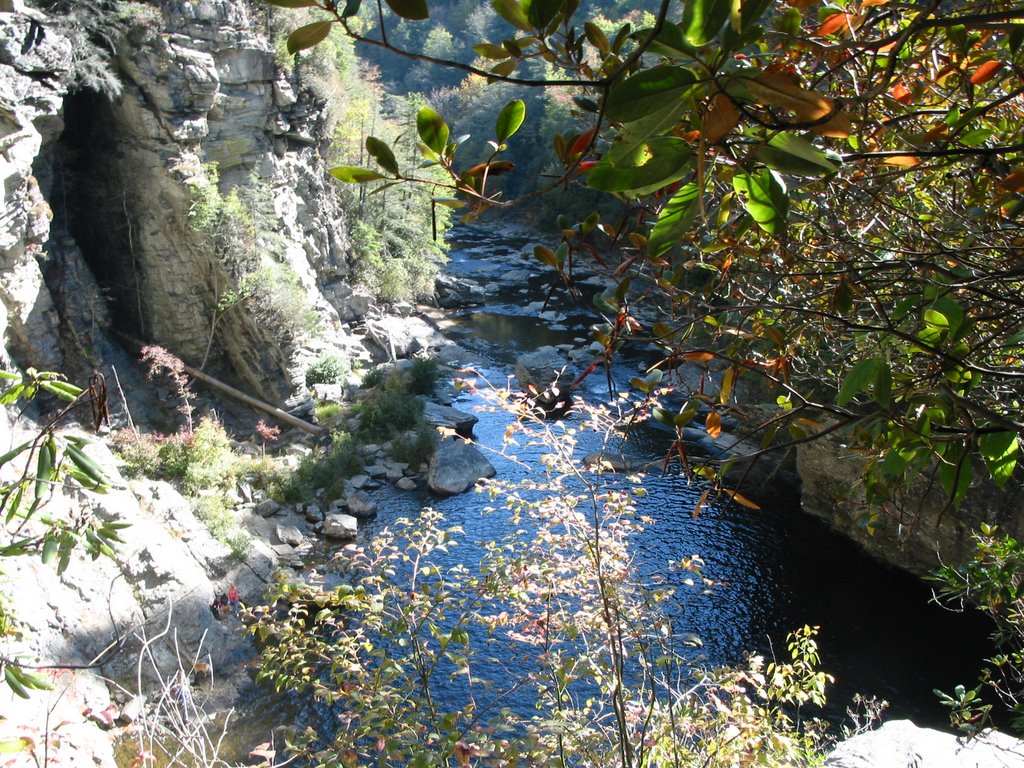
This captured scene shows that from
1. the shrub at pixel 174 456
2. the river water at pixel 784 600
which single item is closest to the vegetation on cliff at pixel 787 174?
the river water at pixel 784 600

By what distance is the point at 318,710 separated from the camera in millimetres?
6875

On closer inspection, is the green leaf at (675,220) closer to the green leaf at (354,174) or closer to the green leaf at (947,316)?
the green leaf at (354,174)

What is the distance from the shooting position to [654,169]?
61 centimetres

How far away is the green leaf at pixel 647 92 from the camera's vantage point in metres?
0.54

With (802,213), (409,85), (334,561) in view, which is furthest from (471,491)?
(409,85)

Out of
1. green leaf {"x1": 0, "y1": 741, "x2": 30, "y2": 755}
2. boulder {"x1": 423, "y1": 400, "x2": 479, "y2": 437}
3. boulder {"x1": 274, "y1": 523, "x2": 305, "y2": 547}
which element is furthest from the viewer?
boulder {"x1": 423, "y1": 400, "x2": 479, "y2": 437}

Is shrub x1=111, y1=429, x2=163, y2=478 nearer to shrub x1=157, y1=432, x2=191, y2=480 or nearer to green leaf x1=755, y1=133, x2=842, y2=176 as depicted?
shrub x1=157, y1=432, x2=191, y2=480

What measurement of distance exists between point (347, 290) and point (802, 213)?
16.2m

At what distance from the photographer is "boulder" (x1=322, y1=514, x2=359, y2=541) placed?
9891 millimetres

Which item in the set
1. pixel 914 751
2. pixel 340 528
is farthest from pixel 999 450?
pixel 340 528

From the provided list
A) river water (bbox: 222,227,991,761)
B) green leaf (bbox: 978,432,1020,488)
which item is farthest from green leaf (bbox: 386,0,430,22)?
river water (bbox: 222,227,991,761)

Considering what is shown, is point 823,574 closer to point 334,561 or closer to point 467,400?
point 334,561

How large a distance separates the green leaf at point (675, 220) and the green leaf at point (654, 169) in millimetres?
56

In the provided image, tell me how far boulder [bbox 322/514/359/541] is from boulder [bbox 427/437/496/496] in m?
1.48
